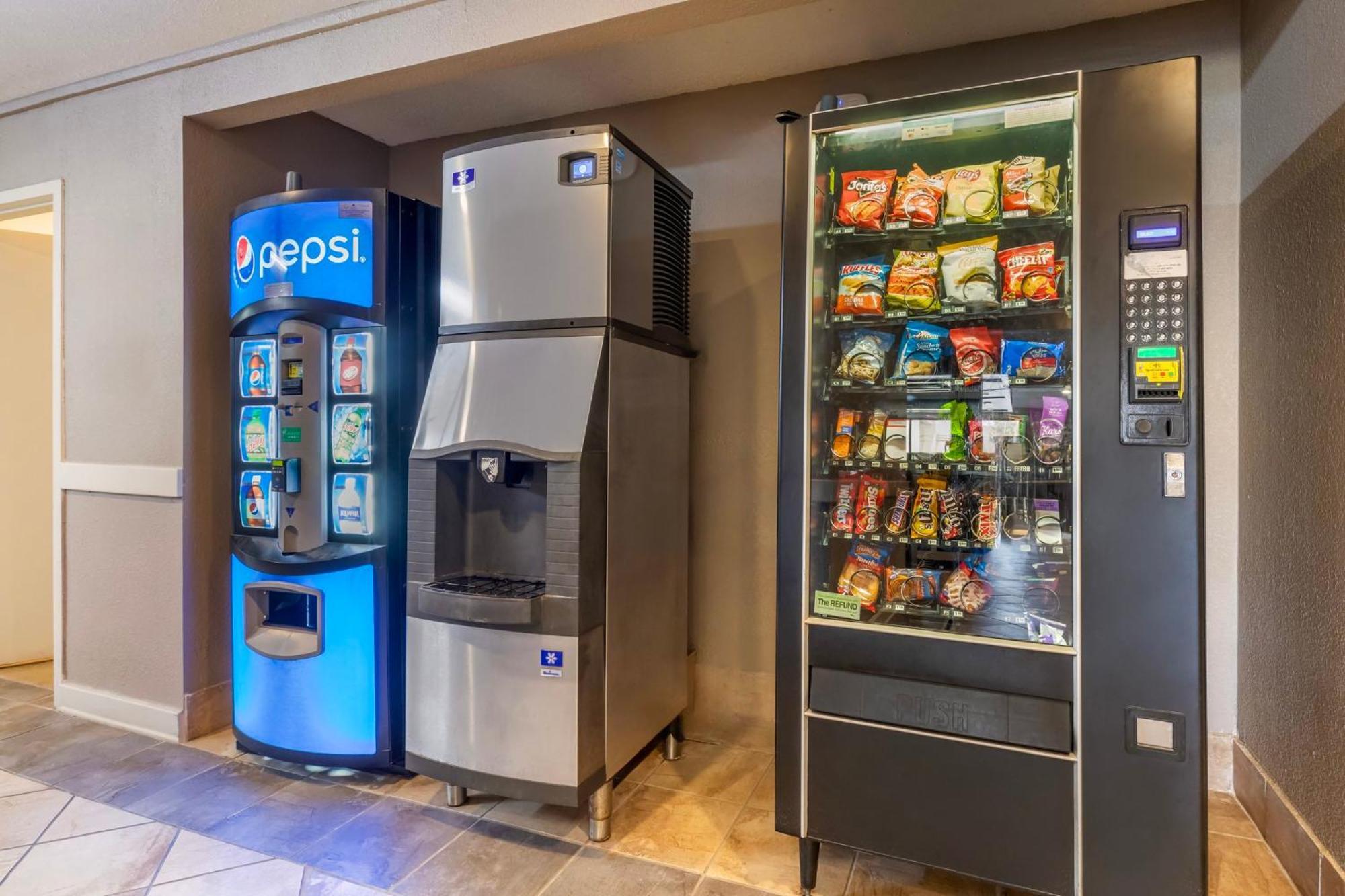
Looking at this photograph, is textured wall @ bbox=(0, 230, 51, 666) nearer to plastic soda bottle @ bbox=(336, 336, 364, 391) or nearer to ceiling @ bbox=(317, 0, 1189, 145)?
ceiling @ bbox=(317, 0, 1189, 145)

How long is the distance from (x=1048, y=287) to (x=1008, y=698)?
956mm

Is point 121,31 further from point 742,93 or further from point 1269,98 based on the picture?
point 1269,98

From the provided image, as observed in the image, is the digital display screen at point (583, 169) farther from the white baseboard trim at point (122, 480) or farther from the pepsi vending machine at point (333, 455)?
the white baseboard trim at point (122, 480)

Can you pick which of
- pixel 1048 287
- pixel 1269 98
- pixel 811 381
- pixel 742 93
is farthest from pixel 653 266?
pixel 1269 98

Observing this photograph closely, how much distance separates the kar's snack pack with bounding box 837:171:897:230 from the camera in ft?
6.05

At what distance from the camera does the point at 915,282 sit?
183 centimetres

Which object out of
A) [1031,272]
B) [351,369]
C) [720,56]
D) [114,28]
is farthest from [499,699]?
[114,28]

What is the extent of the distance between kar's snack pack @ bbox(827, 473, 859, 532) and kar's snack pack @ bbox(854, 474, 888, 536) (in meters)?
0.01

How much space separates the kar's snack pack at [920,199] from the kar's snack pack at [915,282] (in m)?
Result: 0.09

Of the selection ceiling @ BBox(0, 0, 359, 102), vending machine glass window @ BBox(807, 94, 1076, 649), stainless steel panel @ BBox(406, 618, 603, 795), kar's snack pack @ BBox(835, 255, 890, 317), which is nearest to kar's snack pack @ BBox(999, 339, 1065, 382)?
vending machine glass window @ BBox(807, 94, 1076, 649)

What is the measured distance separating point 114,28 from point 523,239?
5.71 feet

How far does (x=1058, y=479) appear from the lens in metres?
1.67

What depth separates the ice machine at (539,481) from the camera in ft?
6.46

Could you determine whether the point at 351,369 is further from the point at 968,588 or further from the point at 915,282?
the point at 968,588
